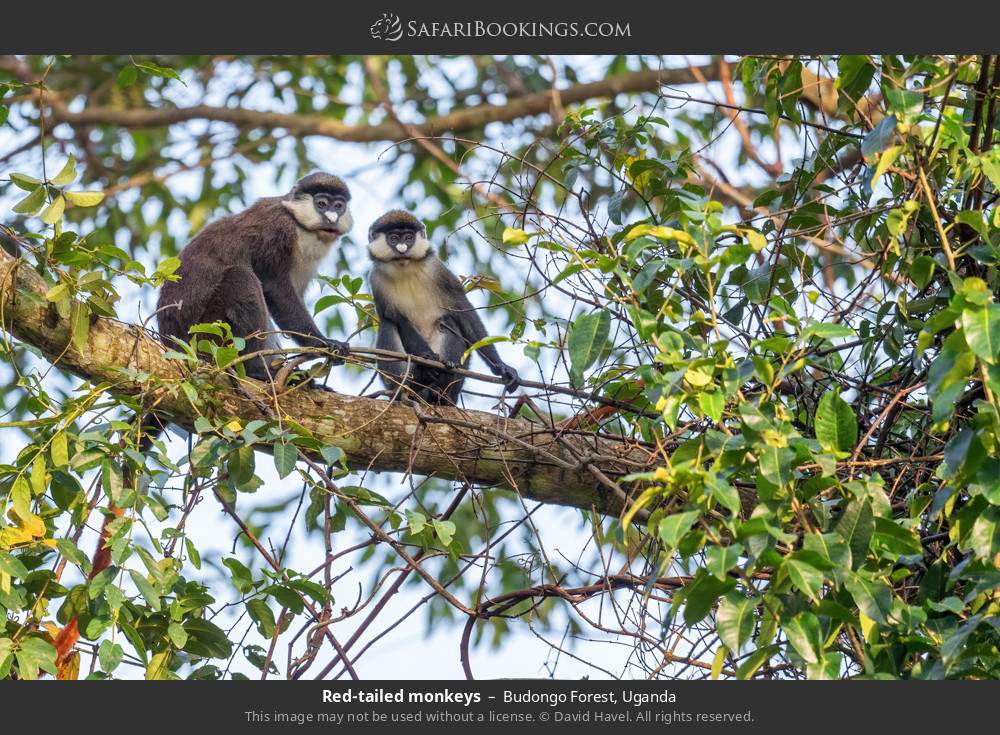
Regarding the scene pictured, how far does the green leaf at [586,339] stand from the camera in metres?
2.72

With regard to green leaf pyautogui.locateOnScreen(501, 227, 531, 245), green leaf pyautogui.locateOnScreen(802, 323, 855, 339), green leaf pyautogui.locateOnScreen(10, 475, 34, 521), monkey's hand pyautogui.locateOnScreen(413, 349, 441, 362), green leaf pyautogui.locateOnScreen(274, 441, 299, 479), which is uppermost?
monkey's hand pyautogui.locateOnScreen(413, 349, 441, 362)

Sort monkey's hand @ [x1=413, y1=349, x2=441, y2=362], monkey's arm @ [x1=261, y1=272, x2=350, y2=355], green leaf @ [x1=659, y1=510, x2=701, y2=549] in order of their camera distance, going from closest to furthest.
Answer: green leaf @ [x1=659, y1=510, x2=701, y2=549], monkey's arm @ [x1=261, y1=272, x2=350, y2=355], monkey's hand @ [x1=413, y1=349, x2=441, y2=362]

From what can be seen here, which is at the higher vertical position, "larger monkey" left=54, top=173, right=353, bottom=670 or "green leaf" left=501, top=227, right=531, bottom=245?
"larger monkey" left=54, top=173, right=353, bottom=670

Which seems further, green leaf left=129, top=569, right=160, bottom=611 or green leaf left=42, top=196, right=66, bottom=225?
green leaf left=42, top=196, right=66, bottom=225

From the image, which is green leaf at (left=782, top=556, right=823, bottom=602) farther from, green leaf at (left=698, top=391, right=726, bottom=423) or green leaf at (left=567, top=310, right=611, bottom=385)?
green leaf at (left=567, top=310, right=611, bottom=385)

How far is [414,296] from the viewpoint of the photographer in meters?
6.04

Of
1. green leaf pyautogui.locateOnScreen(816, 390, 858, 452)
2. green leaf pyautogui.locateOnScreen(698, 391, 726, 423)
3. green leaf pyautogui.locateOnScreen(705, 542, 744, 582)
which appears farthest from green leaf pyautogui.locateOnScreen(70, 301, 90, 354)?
green leaf pyautogui.locateOnScreen(816, 390, 858, 452)

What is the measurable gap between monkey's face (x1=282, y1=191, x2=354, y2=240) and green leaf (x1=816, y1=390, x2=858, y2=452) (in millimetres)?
3808

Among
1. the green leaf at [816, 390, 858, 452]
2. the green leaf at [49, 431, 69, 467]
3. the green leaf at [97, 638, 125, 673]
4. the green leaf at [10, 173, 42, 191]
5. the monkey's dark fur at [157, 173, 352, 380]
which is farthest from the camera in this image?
the monkey's dark fur at [157, 173, 352, 380]

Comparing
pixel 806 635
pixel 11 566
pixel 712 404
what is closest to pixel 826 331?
pixel 712 404

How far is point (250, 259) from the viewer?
5594mm

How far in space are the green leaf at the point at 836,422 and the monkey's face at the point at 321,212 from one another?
12.5 feet

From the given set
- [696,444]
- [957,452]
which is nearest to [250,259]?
[696,444]

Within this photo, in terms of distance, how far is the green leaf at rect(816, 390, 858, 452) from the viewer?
8.66 feet
